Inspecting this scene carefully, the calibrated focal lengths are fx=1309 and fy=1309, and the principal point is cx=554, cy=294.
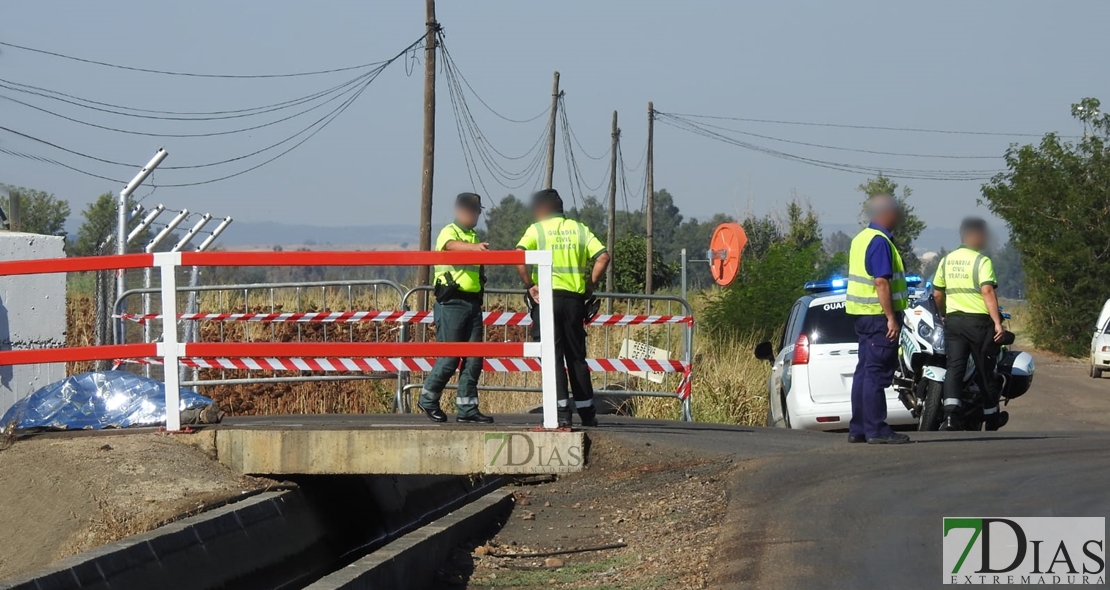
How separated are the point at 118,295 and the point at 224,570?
7.04 metres

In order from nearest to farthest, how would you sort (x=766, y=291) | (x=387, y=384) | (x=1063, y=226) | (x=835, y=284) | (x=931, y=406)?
(x=931, y=406), (x=835, y=284), (x=387, y=384), (x=766, y=291), (x=1063, y=226)

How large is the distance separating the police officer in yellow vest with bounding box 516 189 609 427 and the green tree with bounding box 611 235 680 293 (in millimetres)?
41206

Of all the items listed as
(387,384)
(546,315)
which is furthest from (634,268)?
(546,315)

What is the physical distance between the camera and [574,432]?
7.96m

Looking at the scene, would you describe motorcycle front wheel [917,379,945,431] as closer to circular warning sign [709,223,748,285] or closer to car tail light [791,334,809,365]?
car tail light [791,334,809,365]

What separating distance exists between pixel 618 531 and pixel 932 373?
3.90 meters

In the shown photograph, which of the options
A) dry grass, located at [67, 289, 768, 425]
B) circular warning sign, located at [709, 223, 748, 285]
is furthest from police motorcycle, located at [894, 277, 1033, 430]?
circular warning sign, located at [709, 223, 748, 285]

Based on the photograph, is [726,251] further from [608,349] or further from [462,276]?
[462,276]

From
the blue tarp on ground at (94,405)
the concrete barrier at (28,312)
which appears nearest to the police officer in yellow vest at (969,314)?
the blue tarp on ground at (94,405)

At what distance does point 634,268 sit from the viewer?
53438 millimetres

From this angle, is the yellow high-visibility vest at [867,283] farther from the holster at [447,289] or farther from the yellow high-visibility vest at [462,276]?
the holster at [447,289]

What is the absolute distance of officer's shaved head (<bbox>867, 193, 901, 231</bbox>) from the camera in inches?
356

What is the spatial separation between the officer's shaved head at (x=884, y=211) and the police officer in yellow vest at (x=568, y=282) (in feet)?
6.17

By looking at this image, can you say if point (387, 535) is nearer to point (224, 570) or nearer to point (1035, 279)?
point (224, 570)
